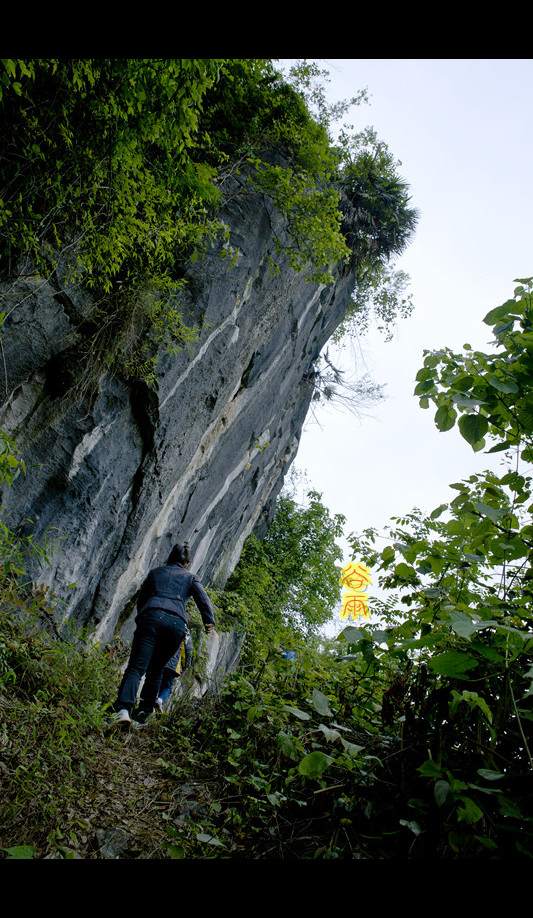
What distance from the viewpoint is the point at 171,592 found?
4.79 metres

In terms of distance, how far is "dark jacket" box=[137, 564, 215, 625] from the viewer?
15.4ft

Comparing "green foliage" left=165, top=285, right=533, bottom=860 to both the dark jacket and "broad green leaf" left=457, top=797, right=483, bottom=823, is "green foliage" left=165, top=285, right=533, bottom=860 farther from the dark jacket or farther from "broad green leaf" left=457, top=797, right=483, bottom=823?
the dark jacket

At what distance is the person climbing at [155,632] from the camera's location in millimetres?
4234

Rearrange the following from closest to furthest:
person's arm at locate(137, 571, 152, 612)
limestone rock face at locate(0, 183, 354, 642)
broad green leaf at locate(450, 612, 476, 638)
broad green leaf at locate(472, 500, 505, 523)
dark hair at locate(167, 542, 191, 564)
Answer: broad green leaf at locate(450, 612, 476, 638)
broad green leaf at locate(472, 500, 505, 523)
person's arm at locate(137, 571, 152, 612)
limestone rock face at locate(0, 183, 354, 642)
dark hair at locate(167, 542, 191, 564)

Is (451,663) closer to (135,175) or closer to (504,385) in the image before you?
(504,385)

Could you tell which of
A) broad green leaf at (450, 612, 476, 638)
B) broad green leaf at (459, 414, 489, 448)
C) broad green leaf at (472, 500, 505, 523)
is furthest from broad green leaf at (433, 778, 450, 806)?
broad green leaf at (459, 414, 489, 448)

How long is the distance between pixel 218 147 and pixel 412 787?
852 cm

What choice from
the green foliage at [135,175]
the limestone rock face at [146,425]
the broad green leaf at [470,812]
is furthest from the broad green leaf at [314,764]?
the green foliage at [135,175]

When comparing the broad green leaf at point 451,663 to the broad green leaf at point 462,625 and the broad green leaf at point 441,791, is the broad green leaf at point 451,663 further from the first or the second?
the broad green leaf at point 441,791

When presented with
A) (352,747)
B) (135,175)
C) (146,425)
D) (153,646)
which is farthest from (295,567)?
(352,747)

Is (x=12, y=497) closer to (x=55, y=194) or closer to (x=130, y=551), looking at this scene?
(x=130, y=551)

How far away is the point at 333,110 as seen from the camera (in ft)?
38.6
